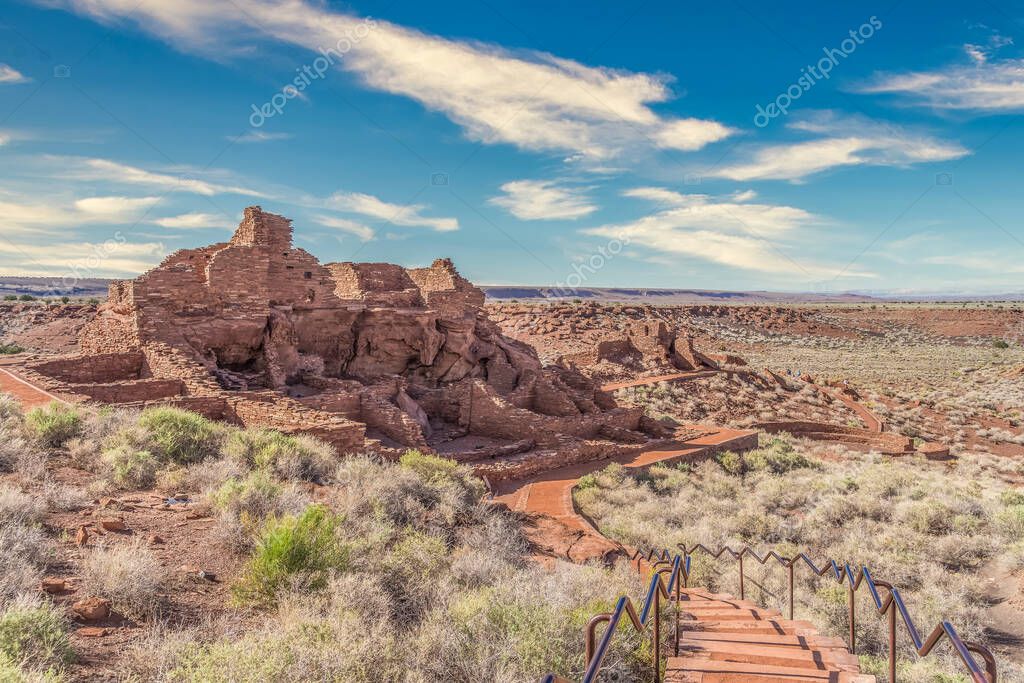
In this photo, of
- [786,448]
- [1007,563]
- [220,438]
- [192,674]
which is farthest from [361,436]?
[786,448]

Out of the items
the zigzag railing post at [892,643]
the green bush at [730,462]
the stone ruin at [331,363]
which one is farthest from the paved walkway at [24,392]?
the green bush at [730,462]

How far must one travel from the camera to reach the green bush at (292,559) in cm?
476

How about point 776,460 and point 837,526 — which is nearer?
point 837,526

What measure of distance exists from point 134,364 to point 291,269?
4373 millimetres

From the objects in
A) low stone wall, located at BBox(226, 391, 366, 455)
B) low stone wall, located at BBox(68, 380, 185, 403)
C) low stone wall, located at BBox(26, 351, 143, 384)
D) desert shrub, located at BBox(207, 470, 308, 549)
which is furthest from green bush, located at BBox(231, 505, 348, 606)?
low stone wall, located at BBox(26, 351, 143, 384)

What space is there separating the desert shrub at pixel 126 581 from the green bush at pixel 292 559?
0.58m

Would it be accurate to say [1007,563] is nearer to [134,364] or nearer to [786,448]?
[786,448]

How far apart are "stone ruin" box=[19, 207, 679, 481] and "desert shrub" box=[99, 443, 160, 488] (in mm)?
3368

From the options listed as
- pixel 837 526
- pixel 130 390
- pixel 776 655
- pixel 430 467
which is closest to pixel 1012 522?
pixel 837 526

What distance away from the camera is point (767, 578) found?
8953mm

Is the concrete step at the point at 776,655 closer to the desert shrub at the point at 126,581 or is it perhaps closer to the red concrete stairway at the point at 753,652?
the red concrete stairway at the point at 753,652

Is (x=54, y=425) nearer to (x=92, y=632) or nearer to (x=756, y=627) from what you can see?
(x=92, y=632)

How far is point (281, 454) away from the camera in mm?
8875

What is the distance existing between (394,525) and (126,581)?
3.07 m
